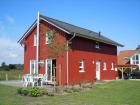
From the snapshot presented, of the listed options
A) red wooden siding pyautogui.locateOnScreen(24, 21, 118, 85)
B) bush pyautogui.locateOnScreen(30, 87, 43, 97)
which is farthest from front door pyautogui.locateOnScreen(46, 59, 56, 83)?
bush pyautogui.locateOnScreen(30, 87, 43, 97)

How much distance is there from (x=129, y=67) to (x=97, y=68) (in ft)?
38.5

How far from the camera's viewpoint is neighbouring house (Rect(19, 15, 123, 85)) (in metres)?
25.0

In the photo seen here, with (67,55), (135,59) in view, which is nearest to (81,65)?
(67,55)

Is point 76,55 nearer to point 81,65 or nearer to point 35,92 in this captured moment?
point 81,65

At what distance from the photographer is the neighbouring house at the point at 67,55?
81.9 ft

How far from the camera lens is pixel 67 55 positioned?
24.8m

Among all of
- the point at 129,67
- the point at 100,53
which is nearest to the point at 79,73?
the point at 100,53

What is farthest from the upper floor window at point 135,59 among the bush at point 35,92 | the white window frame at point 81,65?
the bush at point 35,92

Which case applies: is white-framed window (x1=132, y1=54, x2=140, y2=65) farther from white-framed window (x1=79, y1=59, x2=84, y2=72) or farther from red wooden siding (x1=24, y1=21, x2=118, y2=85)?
white-framed window (x1=79, y1=59, x2=84, y2=72)

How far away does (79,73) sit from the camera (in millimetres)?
26609

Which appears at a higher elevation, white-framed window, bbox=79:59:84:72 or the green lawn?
white-framed window, bbox=79:59:84:72

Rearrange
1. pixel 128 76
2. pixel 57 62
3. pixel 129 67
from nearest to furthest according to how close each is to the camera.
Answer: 1. pixel 57 62
2. pixel 128 76
3. pixel 129 67

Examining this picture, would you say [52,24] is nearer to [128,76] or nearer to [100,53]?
[100,53]

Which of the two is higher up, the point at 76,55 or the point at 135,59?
the point at 135,59
